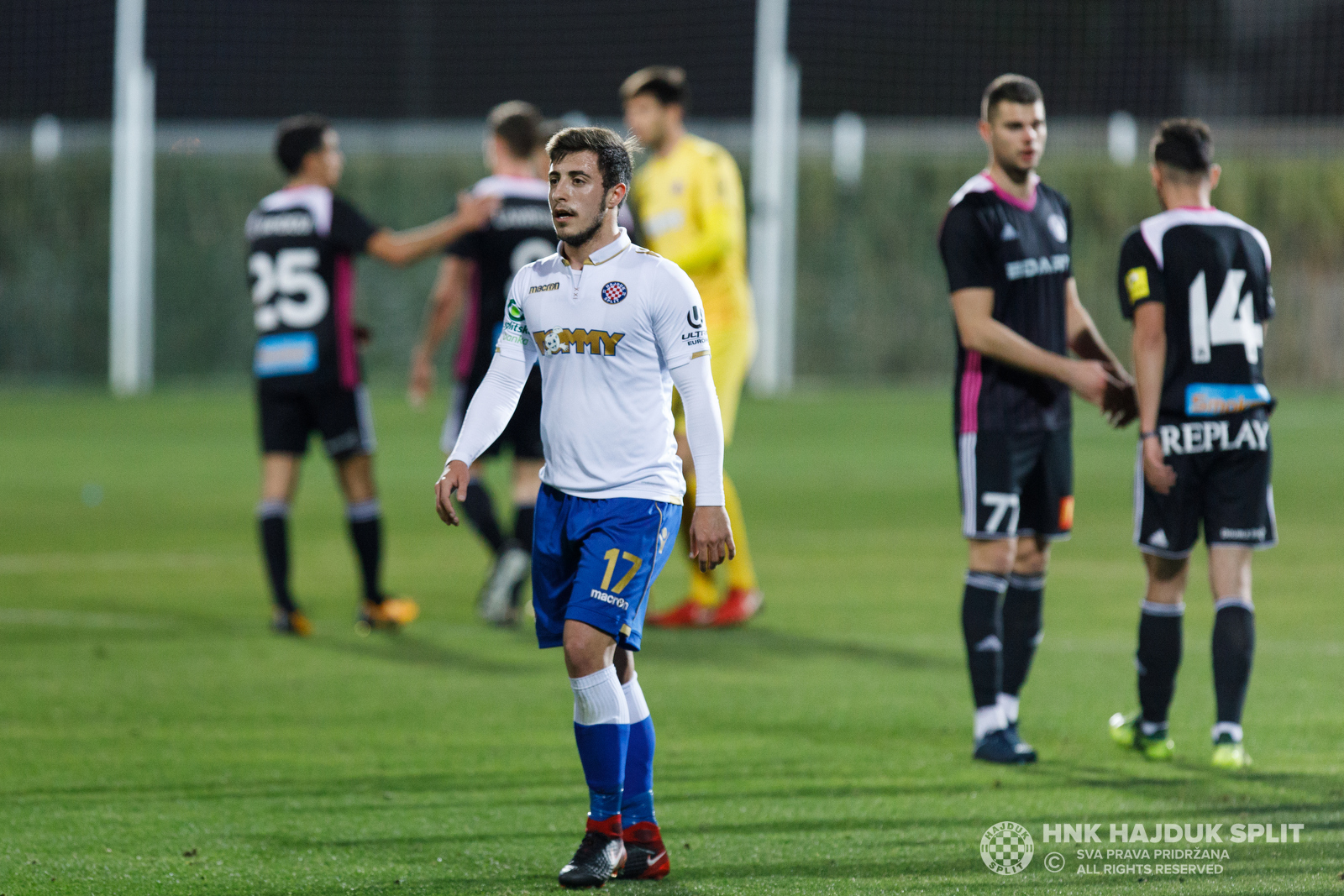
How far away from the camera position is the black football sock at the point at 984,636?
204 inches

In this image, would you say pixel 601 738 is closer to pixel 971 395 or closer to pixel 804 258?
pixel 971 395

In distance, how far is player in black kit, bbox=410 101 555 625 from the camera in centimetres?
770

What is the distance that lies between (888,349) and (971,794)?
19806mm

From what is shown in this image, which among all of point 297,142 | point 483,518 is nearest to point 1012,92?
point 297,142

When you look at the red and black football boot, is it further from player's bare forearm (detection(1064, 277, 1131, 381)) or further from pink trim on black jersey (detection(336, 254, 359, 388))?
pink trim on black jersey (detection(336, 254, 359, 388))

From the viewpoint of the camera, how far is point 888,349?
79.4 ft

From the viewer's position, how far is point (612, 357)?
12.9 feet

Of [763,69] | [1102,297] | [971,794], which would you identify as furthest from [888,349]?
[971,794]

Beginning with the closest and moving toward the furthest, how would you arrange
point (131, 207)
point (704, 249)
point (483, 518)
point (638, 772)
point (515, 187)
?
point (638, 772) → point (704, 249) → point (515, 187) → point (483, 518) → point (131, 207)

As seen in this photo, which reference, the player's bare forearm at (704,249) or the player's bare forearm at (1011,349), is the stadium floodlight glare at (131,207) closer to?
the player's bare forearm at (704,249)

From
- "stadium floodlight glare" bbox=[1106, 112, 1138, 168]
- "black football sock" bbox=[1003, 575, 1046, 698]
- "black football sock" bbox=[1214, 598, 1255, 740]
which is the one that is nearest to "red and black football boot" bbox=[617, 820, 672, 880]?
"black football sock" bbox=[1003, 575, 1046, 698]

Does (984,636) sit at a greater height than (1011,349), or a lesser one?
lesser

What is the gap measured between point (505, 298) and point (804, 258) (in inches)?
652

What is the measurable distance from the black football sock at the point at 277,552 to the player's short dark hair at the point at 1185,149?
4.26 m
